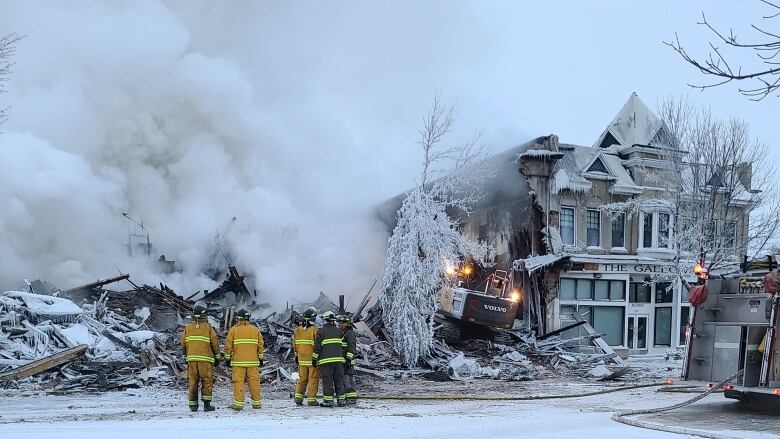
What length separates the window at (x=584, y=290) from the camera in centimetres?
2706

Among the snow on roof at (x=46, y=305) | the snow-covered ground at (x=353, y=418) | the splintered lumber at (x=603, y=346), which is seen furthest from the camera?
the splintered lumber at (x=603, y=346)

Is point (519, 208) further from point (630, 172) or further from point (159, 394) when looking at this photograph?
point (159, 394)

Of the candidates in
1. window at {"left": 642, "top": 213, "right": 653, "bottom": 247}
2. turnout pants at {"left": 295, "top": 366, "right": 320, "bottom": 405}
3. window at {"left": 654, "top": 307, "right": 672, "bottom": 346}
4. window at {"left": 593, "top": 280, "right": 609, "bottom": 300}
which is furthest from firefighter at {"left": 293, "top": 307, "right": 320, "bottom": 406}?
window at {"left": 654, "top": 307, "right": 672, "bottom": 346}

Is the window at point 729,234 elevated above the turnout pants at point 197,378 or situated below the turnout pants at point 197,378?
above

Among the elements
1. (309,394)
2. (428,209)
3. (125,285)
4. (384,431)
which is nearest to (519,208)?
(428,209)

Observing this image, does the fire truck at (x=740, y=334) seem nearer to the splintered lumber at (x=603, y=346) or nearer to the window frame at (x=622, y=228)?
the splintered lumber at (x=603, y=346)

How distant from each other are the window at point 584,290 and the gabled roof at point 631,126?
238 inches

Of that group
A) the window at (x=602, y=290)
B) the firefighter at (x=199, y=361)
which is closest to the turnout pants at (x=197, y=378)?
the firefighter at (x=199, y=361)

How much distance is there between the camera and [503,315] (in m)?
20.5

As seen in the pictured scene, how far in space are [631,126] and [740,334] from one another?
67.5 ft

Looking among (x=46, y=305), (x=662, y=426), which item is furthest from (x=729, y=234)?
(x=46, y=305)

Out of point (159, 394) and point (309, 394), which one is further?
point (159, 394)

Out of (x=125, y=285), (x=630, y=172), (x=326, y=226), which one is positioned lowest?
(x=125, y=285)

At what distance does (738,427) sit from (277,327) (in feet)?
39.3
